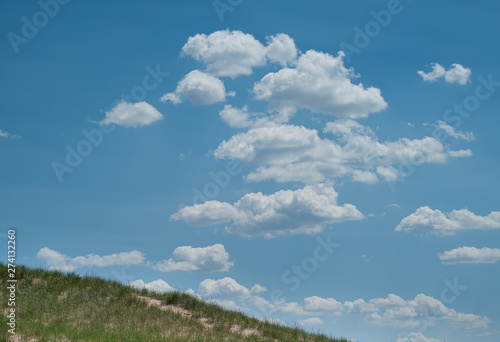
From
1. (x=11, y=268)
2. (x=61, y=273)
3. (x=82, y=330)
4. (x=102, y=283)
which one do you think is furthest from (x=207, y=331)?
(x=11, y=268)

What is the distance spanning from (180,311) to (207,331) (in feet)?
11.1

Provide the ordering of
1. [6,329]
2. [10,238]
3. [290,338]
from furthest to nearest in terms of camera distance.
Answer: [290,338] < [10,238] < [6,329]

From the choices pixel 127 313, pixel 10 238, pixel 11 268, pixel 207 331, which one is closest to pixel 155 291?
pixel 127 313

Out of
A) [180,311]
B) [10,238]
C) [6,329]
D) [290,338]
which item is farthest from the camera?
[180,311]

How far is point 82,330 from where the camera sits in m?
17.3

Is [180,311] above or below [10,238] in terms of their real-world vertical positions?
below

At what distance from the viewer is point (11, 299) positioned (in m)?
21.4

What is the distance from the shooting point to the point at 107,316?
20.8m

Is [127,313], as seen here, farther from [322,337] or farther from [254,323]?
[322,337]

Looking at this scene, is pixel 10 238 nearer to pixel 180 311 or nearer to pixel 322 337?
pixel 180 311

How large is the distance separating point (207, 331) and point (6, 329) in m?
8.20

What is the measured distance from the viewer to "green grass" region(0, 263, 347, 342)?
1752 centimetres

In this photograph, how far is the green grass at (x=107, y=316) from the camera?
1752 cm

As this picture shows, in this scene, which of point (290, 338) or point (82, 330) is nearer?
point (82, 330)
